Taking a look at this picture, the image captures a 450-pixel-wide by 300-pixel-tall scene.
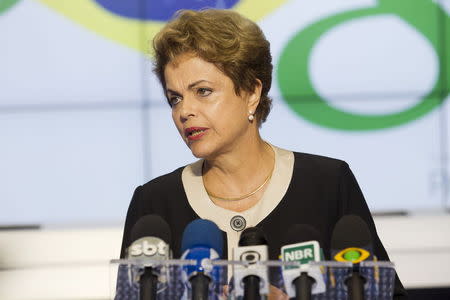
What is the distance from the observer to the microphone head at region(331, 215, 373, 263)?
155cm

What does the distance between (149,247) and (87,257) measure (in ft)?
8.87

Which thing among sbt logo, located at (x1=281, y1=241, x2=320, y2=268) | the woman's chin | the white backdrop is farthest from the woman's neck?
the white backdrop

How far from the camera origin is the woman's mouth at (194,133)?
2096mm

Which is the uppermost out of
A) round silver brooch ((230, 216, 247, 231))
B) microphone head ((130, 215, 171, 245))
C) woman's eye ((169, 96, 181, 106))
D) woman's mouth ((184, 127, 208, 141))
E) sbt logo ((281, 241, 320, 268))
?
woman's eye ((169, 96, 181, 106))

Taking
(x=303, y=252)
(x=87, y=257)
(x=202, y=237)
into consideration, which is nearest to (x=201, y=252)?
(x=202, y=237)

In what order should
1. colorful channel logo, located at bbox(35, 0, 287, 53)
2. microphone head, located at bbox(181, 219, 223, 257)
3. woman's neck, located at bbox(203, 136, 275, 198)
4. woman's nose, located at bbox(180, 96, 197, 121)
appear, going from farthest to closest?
colorful channel logo, located at bbox(35, 0, 287, 53) < woman's neck, located at bbox(203, 136, 275, 198) < woman's nose, located at bbox(180, 96, 197, 121) < microphone head, located at bbox(181, 219, 223, 257)

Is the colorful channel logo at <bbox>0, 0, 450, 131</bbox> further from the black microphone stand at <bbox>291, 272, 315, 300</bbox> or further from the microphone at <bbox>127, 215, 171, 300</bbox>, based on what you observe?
the black microphone stand at <bbox>291, 272, 315, 300</bbox>

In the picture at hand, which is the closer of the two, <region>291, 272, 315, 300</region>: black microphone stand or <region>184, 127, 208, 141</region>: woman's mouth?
<region>291, 272, 315, 300</region>: black microphone stand

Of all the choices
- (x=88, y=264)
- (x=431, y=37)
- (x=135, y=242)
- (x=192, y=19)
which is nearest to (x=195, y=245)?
(x=135, y=242)

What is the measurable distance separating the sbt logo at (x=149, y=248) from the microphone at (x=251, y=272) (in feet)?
0.44

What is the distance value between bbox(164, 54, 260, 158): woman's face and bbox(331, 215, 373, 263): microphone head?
60 centimetres

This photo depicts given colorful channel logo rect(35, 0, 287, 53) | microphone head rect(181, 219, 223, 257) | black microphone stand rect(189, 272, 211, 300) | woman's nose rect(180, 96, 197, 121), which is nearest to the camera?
black microphone stand rect(189, 272, 211, 300)

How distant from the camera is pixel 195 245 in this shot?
158cm

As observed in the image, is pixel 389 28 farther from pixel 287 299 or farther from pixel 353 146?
pixel 287 299
